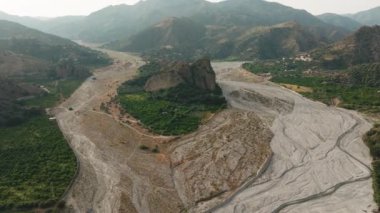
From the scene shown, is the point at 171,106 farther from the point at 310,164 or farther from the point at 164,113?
the point at 310,164

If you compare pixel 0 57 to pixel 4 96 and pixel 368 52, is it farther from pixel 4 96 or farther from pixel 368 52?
pixel 368 52

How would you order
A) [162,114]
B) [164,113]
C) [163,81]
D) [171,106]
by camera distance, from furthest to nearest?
[163,81] → [171,106] → [164,113] → [162,114]

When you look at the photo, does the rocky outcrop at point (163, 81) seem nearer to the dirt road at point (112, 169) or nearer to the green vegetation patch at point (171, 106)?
the green vegetation patch at point (171, 106)

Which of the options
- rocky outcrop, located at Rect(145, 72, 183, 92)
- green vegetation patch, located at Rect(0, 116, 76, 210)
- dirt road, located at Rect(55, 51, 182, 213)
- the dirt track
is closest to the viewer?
dirt road, located at Rect(55, 51, 182, 213)

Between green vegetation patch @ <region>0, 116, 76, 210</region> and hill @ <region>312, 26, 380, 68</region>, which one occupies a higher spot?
green vegetation patch @ <region>0, 116, 76, 210</region>

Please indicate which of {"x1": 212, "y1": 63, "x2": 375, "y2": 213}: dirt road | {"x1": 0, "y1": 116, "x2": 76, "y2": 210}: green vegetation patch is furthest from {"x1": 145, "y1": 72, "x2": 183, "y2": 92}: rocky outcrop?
{"x1": 0, "y1": 116, "x2": 76, "y2": 210}: green vegetation patch

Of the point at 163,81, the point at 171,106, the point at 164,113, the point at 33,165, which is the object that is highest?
the point at 33,165

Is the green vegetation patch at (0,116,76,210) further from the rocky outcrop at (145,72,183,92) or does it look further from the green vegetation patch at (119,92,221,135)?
the rocky outcrop at (145,72,183,92)

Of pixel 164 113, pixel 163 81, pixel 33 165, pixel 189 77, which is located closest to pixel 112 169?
pixel 33 165
